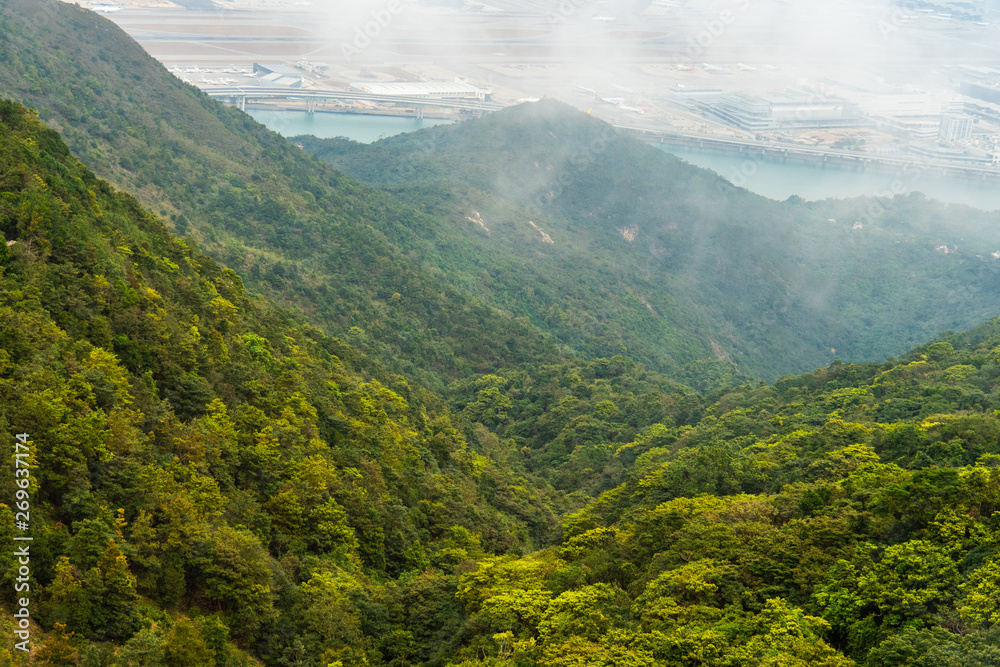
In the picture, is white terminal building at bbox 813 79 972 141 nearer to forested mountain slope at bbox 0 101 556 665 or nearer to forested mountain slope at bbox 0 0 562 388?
forested mountain slope at bbox 0 0 562 388

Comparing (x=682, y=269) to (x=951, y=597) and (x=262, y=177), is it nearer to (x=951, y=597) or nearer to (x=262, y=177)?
(x=262, y=177)

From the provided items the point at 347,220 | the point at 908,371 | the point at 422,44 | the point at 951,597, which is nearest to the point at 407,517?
the point at 951,597

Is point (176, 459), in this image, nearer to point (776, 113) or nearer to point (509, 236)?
point (509, 236)

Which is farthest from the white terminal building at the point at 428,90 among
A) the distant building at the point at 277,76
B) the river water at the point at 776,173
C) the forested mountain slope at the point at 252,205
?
the forested mountain slope at the point at 252,205

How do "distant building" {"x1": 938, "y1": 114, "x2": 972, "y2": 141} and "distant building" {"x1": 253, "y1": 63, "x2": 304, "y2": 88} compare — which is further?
"distant building" {"x1": 938, "y1": 114, "x2": 972, "y2": 141}

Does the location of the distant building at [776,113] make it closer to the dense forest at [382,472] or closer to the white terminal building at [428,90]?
the white terminal building at [428,90]

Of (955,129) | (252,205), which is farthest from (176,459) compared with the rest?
(955,129)

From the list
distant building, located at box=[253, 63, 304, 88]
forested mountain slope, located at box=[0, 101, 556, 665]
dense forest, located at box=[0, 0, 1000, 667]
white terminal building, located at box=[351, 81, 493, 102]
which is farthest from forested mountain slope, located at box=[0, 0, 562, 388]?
white terminal building, located at box=[351, 81, 493, 102]
